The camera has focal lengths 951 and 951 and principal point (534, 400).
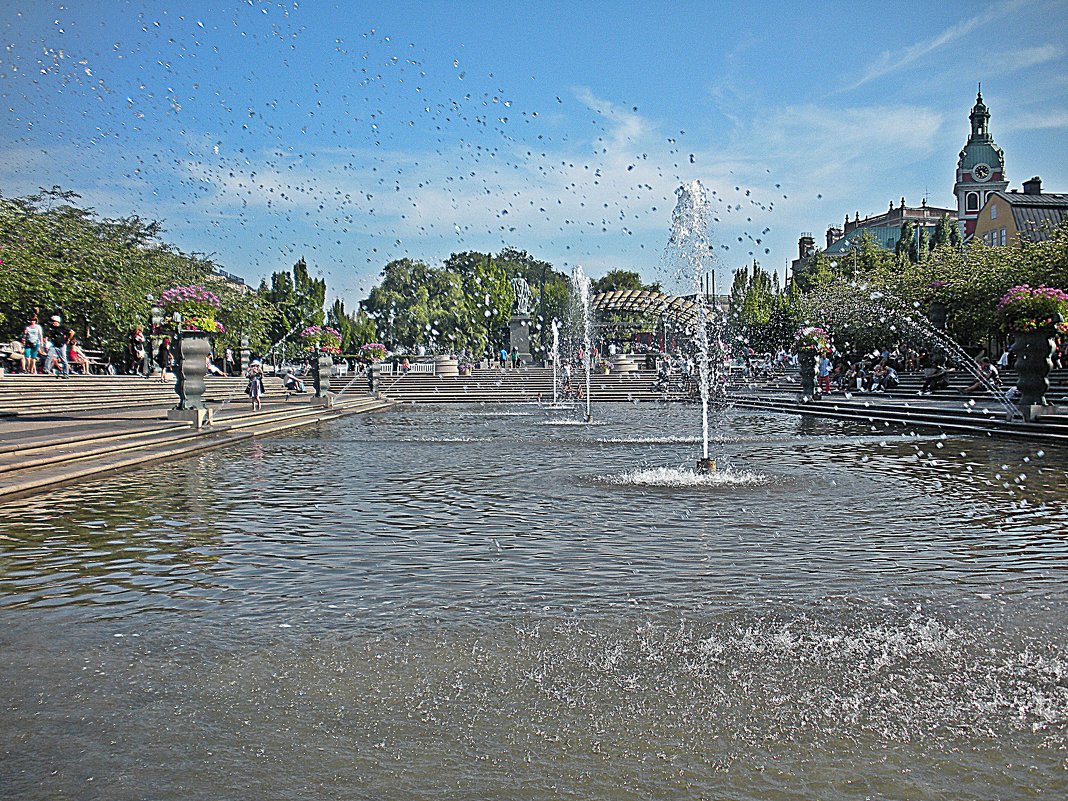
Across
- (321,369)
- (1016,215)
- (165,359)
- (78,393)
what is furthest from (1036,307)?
(1016,215)

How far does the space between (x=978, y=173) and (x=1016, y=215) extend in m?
61.3

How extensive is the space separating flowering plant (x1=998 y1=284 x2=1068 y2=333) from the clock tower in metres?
109

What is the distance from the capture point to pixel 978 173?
121 metres

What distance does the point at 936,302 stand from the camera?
132ft

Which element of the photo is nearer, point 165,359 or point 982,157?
point 165,359

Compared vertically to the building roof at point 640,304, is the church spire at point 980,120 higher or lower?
higher

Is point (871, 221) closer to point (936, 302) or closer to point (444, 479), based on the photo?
point (936, 302)

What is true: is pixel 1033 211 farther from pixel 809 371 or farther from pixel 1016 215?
pixel 809 371

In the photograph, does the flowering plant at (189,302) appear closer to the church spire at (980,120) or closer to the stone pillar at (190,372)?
the stone pillar at (190,372)

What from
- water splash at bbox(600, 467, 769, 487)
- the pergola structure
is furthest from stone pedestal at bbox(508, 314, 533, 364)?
water splash at bbox(600, 467, 769, 487)

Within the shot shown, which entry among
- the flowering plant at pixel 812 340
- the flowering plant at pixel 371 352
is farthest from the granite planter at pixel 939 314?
the flowering plant at pixel 371 352

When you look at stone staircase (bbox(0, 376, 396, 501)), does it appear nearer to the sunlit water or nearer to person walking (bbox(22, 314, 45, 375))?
person walking (bbox(22, 314, 45, 375))

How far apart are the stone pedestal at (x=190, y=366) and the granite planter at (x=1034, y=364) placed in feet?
50.8

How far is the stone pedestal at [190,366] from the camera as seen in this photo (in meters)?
18.9
